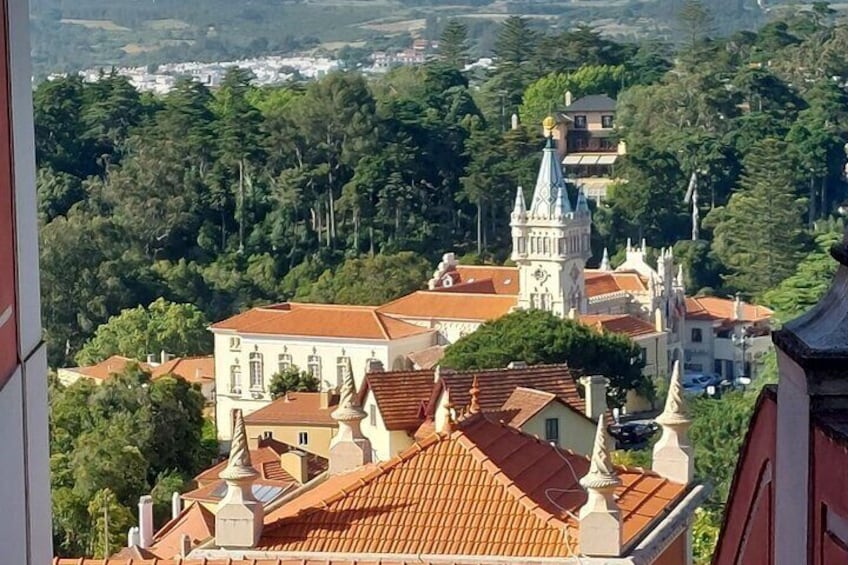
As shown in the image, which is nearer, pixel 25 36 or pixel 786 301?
pixel 25 36

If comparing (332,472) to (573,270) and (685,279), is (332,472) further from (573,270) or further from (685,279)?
(685,279)

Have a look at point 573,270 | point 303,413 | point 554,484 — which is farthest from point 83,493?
point 573,270

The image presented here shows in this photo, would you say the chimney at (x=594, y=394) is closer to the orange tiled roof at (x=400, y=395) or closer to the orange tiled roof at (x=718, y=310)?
the orange tiled roof at (x=400, y=395)

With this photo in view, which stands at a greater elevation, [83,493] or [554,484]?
[554,484]

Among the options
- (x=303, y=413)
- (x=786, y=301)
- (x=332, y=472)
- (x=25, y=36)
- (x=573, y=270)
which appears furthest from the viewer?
(x=573, y=270)

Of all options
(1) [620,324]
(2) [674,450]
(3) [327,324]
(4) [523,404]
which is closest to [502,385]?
(4) [523,404]

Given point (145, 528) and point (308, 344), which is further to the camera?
point (308, 344)

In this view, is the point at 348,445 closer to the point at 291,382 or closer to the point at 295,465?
the point at 295,465
